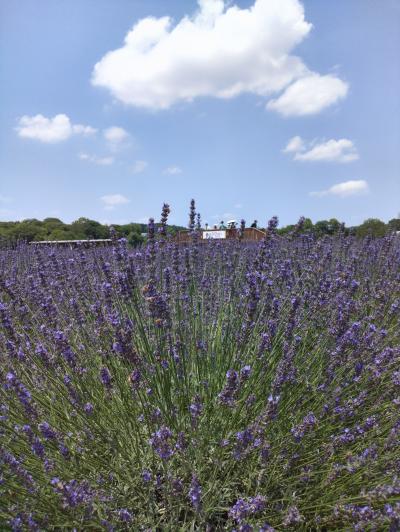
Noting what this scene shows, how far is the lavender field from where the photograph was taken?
1712 mm

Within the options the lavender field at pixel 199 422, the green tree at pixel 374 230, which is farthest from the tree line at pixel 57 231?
the lavender field at pixel 199 422

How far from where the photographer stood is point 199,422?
6.85 feet

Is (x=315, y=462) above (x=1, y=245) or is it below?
below

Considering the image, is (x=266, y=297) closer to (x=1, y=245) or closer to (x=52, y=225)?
(x=1, y=245)

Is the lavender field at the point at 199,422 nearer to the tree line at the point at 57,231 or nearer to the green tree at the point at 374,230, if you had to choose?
the green tree at the point at 374,230

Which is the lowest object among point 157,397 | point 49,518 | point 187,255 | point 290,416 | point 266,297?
point 49,518

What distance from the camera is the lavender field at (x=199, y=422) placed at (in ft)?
5.62

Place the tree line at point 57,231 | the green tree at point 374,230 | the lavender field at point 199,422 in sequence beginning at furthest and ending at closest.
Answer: the tree line at point 57,231, the green tree at point 374,230, the lavender field at point 199,422

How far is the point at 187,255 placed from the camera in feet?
10.4

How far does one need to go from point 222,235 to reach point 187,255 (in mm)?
2471

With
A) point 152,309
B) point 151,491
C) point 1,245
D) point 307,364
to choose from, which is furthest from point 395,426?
point 1,245

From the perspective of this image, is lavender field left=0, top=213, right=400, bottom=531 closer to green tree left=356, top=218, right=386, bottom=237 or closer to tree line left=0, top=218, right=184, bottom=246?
green tree left=356, top=218, right=386, bottom=237

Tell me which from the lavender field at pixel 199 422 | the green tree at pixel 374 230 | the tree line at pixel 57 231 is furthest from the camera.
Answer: the tree line at pixel 57 231

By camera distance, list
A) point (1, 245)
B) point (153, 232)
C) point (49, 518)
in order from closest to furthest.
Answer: point (49, 518), point (153, 232), point (1, 245)
